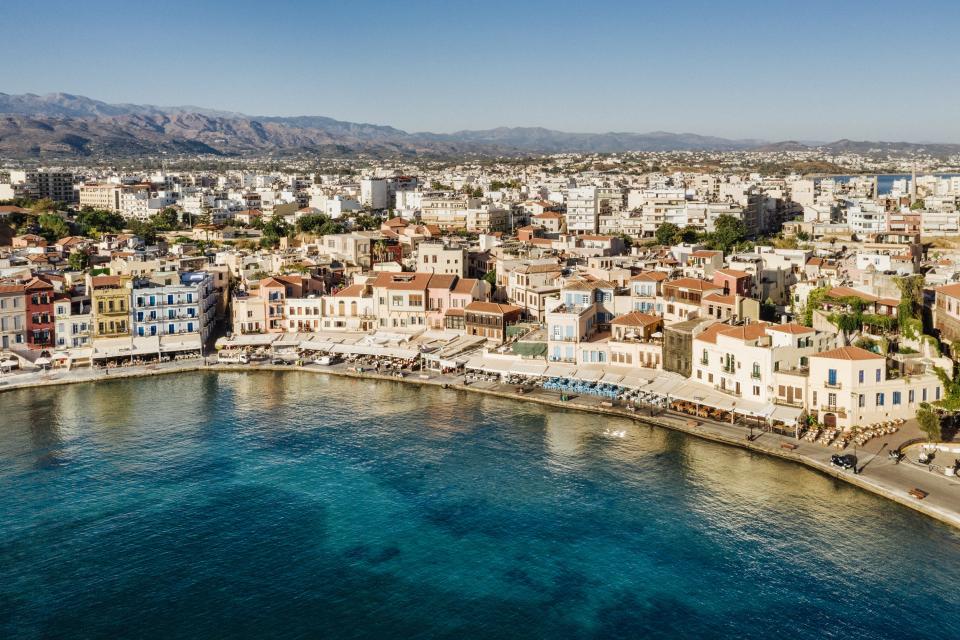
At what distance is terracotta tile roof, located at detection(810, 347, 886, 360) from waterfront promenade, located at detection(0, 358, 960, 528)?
2479 millimetres

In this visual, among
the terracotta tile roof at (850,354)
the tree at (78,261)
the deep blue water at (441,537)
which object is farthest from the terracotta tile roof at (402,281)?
the tree at (78,261)

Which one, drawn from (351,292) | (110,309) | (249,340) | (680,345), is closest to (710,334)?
(680,345)

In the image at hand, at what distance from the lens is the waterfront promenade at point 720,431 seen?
21656mm

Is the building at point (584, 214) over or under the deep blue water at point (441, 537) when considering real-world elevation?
over

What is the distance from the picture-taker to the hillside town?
27.1 metres

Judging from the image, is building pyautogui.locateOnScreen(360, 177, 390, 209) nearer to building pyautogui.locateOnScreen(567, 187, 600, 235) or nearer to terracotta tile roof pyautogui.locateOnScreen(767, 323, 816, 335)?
building pyautogui.locateOnScreen(567, 187, 600, 235)

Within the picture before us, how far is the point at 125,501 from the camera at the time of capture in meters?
22.6

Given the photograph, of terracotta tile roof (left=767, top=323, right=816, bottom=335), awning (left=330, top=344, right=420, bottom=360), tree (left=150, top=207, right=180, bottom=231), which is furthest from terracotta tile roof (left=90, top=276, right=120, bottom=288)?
tree (left=150, top=207, right=180, bottom=231)

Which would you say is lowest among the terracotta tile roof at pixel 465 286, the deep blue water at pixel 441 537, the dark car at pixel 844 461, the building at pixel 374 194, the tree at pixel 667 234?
the deep blue water at pixel 441 537

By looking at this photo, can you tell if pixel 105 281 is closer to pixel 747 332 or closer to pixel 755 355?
pixel 747 332

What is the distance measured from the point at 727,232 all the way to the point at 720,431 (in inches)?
1330

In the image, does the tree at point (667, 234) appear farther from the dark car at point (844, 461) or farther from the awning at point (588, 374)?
the dark car at point (844, 461)

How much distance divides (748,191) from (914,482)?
55730mm

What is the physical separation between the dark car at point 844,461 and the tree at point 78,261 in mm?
42451
